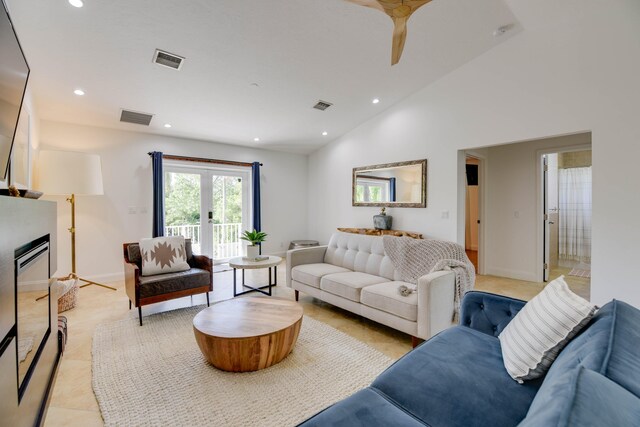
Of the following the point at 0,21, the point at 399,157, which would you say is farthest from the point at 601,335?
the point at 399,157

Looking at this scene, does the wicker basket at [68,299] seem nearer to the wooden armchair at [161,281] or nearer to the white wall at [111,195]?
the wooden armchair at [161,281]

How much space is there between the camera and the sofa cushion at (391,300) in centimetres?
248

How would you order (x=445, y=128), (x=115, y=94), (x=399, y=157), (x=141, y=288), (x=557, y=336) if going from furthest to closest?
(x=399, y=157) → (x=445, y=128) → (x=115, y=94) → (x=141, y=288) → (x=557, y=336)

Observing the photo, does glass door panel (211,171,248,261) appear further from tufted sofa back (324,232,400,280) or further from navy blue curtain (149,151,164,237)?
tufted sofa back (324,232,400,280)

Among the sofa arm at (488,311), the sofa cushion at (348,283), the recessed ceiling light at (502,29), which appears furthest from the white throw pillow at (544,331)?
the recessed ceiling light at (502,29)

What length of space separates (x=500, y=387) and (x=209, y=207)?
5.38 meters

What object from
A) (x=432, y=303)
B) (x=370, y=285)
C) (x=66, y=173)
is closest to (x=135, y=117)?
(x=66, y=173)

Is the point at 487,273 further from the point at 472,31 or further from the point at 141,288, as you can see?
the point at 141,288

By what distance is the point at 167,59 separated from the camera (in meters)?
3.17

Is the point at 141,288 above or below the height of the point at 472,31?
below

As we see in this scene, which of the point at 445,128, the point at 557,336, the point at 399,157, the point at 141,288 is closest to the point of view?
the point at 557,336

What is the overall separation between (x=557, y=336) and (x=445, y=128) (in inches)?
142

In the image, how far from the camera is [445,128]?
427 centimetres

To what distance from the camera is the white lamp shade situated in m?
3.61
